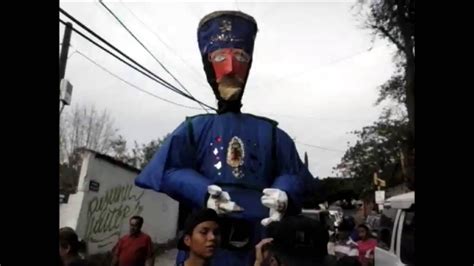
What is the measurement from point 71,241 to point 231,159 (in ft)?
1.32

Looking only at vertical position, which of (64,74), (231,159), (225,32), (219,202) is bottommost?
(219,202)

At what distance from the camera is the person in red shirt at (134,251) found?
129 centimetres

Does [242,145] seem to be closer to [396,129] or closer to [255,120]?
[255,120]

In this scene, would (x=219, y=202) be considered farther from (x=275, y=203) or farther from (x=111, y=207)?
(x=111, y=207)

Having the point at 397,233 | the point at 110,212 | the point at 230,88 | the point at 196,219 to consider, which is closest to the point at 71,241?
the point at 110,212

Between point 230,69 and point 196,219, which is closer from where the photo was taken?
point 196,219

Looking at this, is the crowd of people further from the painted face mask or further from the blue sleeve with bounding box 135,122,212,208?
the painted face mask

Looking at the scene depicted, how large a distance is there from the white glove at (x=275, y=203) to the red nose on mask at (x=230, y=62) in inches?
11.3

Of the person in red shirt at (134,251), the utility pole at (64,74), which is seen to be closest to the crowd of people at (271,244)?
the person in red shirt at (134,251)

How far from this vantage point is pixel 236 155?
4.58 ft
